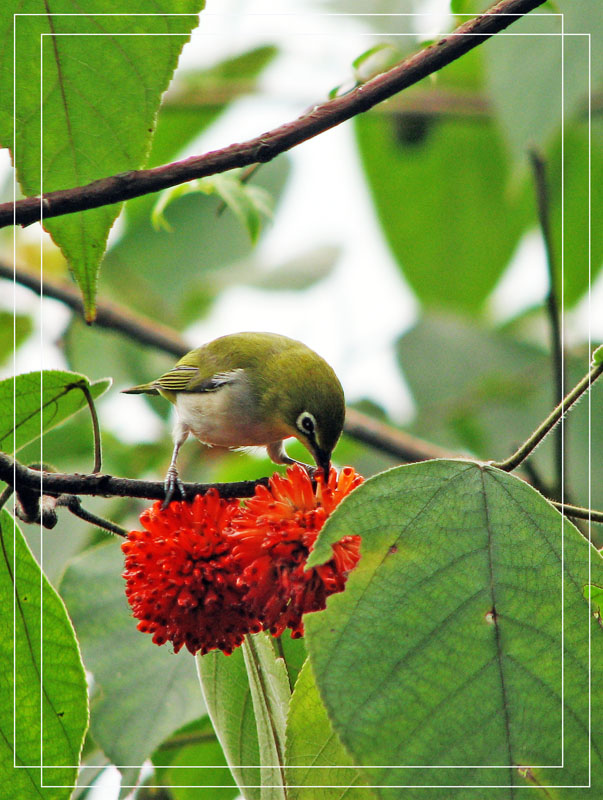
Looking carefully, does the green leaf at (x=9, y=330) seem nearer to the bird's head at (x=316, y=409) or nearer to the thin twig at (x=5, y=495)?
the bird's head at (x=316, y=409)

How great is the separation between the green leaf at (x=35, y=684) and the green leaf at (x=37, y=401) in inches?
6.5

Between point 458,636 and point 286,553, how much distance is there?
0.32 metres

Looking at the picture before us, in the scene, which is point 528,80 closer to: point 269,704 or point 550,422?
point 550,422

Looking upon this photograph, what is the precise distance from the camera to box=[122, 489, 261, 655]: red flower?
5.38ft

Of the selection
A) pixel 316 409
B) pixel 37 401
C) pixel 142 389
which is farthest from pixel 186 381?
pixel 37 401

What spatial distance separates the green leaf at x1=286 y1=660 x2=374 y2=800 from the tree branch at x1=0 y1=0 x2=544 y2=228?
85 centimetres

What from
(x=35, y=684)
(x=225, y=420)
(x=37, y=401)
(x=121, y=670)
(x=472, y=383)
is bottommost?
(x=472, y=383)

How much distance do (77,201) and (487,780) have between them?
1.09m

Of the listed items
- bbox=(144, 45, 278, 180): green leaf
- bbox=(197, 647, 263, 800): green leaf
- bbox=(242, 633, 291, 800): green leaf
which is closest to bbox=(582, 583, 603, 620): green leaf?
bbox=(242, 633, 291, 800): green leaf

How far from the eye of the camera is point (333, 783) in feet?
5.53

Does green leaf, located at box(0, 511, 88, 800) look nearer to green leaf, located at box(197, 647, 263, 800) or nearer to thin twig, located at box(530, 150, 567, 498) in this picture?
green leaf, located at box(197, 647, 263, 800)

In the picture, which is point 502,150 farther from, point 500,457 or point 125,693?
point 125,693

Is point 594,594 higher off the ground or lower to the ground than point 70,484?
lower

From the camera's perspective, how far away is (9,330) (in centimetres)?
437
